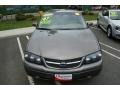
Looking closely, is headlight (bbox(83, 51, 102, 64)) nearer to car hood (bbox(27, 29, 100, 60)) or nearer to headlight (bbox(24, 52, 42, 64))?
car hood (bbox(27, 29, 100, 60))

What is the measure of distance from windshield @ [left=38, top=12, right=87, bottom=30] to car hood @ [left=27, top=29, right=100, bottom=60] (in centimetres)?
38

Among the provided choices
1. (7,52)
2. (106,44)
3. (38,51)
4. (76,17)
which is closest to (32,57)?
(38,51)

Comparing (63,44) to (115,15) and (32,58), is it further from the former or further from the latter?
(115,15)

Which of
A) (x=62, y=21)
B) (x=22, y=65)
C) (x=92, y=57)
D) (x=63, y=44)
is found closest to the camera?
(x=92, y=57)

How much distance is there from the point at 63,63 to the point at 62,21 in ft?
7.50

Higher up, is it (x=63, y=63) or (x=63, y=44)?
(x=63, y=44)

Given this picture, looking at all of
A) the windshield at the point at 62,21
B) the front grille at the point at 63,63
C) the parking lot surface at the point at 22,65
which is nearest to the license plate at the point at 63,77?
the front grille at the point at 63,63

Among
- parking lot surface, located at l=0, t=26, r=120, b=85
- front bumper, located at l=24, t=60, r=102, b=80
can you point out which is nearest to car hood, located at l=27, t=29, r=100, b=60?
front bumper, located at l=24, t=60, r=102, b=80

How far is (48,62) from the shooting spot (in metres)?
5.38

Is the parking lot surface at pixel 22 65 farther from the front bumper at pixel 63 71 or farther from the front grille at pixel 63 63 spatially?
the front grille at pixel 63 63

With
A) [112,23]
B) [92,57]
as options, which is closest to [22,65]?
[92,57]

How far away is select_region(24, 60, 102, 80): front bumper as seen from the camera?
5.31m

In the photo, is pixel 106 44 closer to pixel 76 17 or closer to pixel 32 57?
pixel 76 17

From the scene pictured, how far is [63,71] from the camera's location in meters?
5.30
